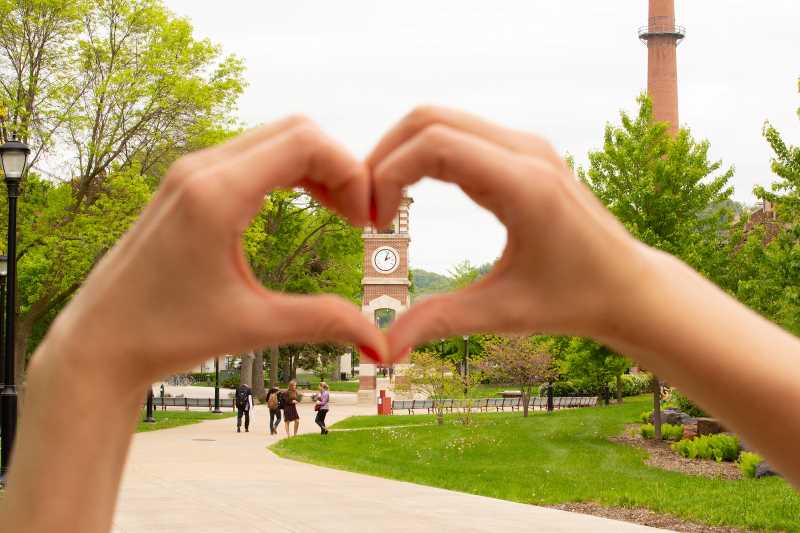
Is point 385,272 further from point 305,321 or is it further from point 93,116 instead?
point 305,321

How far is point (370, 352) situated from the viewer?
1410mm

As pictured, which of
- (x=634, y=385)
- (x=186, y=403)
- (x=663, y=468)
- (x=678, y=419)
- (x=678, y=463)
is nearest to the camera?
(x=663, y=468)

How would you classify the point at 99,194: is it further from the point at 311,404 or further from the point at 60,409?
the point at 60,409

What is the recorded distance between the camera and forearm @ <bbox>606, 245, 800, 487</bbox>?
4.51 ft

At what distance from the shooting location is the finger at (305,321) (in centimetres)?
135

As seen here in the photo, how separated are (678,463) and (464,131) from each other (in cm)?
1817

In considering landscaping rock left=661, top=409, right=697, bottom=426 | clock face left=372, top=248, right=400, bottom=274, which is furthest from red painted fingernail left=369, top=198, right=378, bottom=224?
clock face left=372, top=248, right=400, bottom=274

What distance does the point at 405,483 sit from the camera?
15602 mm

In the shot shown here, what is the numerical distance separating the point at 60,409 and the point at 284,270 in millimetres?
45736

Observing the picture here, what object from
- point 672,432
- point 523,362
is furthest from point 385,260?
point 672,432

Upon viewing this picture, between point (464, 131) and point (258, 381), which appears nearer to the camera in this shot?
point (464, 131)

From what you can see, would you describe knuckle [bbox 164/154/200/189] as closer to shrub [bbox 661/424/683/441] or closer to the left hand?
the left hand

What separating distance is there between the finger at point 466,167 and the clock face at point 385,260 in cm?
4911

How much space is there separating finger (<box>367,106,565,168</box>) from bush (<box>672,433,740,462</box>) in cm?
1813
